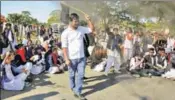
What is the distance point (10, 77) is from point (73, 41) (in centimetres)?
62

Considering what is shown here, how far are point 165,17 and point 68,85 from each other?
1.20 metres

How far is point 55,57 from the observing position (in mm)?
3191

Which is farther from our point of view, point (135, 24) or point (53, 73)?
point (135, 24)

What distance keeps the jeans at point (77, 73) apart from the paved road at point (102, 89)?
0.18 feet

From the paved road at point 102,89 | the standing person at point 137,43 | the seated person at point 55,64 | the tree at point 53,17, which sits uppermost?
the tree at point 53,17

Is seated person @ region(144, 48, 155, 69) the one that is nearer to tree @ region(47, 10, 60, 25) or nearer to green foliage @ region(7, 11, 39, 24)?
tree @ region(47, 10, 60, 25)

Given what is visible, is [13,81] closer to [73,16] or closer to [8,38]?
[8,38]

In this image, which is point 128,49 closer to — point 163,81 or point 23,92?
point 163,81

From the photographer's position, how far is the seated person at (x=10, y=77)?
301 centimetres

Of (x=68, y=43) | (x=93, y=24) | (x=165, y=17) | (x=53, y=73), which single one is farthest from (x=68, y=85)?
(x=165, y=17)

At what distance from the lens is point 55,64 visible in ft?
10.5

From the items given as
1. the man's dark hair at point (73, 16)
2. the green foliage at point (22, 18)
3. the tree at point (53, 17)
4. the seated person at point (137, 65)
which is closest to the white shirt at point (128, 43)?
the seated person at point (137, 65)

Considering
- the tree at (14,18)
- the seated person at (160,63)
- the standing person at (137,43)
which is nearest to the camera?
the tree at (14,18)

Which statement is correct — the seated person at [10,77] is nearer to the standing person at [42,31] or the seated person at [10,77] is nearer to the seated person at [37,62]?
the seated person at [37,62]
